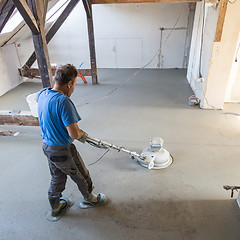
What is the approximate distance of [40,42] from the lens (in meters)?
2.90

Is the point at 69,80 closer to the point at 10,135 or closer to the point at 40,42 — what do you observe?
the point at 40,42

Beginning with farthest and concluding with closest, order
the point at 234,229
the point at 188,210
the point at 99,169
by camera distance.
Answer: the point at 99,169 < the point at 188,210 < the point at 234,229

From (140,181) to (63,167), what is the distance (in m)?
1.11

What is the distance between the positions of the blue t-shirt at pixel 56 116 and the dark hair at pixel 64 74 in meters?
0.10

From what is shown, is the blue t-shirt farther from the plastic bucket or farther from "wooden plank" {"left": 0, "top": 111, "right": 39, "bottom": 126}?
"wooden plank" {"left": 0, "top": 111, "right": 39, "bottom": 126}

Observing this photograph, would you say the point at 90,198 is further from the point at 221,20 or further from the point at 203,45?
the point at 203,45

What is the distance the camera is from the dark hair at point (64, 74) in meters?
1.62

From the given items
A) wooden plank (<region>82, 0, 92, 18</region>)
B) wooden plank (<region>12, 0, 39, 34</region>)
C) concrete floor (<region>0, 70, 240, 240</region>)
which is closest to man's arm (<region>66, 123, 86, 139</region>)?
concrete floor (<region>0, 70, 240, 240</region>)

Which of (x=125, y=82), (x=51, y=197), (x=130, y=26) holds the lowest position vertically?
(x=125, y=82)

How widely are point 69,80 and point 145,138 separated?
2.07 meters

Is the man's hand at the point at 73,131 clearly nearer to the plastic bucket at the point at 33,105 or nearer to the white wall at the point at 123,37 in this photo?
the plastic bucket at the point at 33,105

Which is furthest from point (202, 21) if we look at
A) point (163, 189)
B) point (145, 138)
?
point (163, 189)

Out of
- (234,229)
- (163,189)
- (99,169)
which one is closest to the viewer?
(234,229)

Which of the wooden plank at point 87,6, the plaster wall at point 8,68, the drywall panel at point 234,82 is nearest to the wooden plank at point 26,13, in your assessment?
the wooden plank at point 87,6
